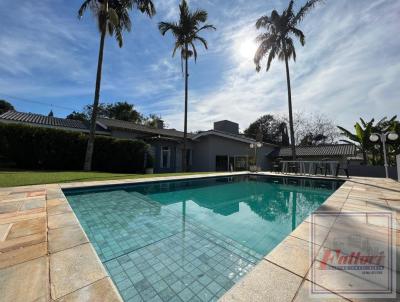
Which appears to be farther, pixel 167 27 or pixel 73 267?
pixel 167 27

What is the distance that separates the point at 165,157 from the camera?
1939 cm

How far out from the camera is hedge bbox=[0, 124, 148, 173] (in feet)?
38.7

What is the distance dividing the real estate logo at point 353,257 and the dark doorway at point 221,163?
17.7 metres

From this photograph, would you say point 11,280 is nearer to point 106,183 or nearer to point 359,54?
point 106,183

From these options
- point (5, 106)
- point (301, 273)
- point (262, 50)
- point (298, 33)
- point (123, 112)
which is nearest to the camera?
point (301, 273)

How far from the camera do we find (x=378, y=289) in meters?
1.86

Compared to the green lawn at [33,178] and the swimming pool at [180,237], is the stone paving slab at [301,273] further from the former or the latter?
the green lawn at [33,178]

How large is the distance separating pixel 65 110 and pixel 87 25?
28072 mm

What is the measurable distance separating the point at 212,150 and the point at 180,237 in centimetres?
1738

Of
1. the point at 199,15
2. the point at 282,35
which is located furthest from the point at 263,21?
the point at 199,15

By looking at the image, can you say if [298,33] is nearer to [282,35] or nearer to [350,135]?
[282,35]

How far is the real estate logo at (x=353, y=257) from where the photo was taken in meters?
1.88

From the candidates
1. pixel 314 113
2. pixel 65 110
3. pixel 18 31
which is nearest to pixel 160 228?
pixel 18 31

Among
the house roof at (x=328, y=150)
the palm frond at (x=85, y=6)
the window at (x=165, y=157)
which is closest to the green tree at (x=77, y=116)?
the window at (x=165, y=157)
